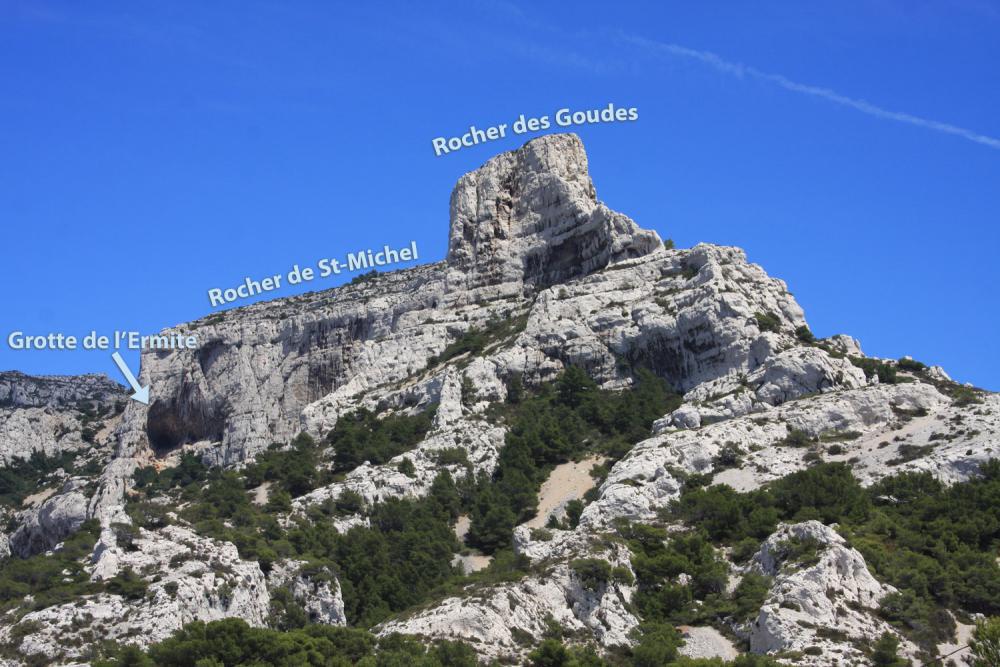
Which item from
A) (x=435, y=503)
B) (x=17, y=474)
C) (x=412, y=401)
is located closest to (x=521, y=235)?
(x=412, y=401)

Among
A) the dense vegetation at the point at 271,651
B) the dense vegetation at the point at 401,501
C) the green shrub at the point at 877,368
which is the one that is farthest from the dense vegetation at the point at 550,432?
the dense vegetation at the point at 271,651

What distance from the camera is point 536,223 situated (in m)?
123

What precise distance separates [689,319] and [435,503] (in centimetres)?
2322

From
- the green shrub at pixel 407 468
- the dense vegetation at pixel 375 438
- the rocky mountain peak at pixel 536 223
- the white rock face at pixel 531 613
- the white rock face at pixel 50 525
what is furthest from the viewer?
the rocky mountain peak at pixel 536 223

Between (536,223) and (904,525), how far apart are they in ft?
183

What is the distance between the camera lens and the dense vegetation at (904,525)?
65.4m

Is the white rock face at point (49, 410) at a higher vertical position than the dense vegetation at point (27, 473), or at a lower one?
higher

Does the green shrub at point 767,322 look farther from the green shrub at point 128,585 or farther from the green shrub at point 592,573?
the green shrub at point 128,585

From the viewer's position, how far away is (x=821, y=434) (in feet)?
285

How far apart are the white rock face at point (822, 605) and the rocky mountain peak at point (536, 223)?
167ft

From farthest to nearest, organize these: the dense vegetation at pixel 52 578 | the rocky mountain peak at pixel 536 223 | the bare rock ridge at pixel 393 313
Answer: the bare rock ridge at pixel 393 313
the rocky mountain peak at pixel 536 223
the dense vegetation at pixel 52 578

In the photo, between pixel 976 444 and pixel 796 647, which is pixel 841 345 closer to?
pixel 976 444

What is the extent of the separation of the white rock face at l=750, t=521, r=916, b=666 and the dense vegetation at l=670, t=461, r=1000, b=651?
133 centimetres

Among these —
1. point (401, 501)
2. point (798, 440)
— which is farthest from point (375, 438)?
point (798, 440)
